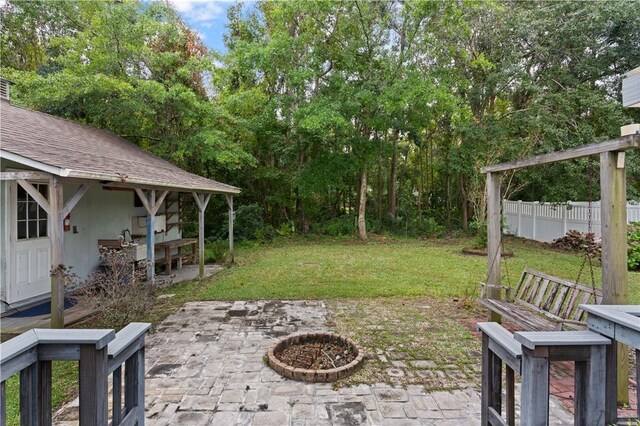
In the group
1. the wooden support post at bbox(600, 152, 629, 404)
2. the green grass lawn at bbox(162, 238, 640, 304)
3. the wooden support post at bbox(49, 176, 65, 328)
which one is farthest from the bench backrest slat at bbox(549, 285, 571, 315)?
the wooden support post at bbox(49, 176, 65, 328)

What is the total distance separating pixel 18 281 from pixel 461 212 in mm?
16458

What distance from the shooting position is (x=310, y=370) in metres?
3.46

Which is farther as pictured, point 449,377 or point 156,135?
point 156,135

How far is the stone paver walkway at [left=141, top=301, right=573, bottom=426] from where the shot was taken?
280cm

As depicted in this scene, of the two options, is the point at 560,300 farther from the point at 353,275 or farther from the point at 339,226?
the point at 339,226

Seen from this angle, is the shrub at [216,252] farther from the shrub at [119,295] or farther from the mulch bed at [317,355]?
the mulch bed at [317,355]

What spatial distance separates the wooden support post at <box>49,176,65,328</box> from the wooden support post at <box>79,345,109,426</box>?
3.58m

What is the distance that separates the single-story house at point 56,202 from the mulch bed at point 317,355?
9.87 ft

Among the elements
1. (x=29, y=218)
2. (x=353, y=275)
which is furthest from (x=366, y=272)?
(x=29, y=218)

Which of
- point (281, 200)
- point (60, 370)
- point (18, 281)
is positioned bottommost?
point (60, 370)

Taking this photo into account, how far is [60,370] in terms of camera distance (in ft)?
12.3

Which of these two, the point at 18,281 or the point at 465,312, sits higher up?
the point at 18,281

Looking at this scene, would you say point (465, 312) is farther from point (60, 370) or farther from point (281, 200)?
point (281, 200)

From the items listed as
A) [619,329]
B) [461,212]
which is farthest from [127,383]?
[461,212]
